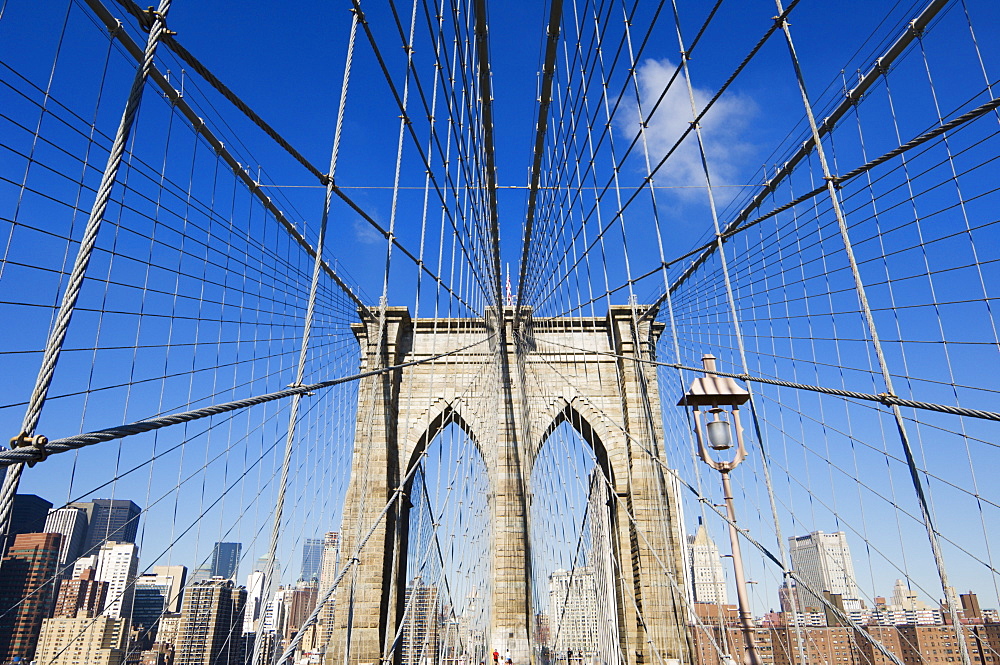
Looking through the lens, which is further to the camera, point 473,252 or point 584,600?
point 584,600

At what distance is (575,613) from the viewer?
495 inches

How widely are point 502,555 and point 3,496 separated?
969cm

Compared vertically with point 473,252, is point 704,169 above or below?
below

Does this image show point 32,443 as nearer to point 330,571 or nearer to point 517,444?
point 517,444

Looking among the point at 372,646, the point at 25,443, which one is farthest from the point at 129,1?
the point at 372,646

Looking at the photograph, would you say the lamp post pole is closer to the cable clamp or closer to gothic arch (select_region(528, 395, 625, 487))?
the cable clamp

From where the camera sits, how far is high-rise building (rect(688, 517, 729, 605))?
895 centimetres

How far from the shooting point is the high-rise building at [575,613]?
35.3ft

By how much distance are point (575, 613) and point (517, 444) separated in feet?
14.1

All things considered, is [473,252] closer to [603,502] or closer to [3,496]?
[603,502]

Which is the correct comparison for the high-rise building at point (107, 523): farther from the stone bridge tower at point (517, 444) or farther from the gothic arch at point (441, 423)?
the gothic arch at point (441, 423)

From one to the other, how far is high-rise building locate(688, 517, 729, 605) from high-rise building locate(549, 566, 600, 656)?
6.62ft

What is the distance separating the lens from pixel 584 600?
12.3 metres

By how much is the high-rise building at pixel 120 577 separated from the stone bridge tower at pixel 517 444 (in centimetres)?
300
